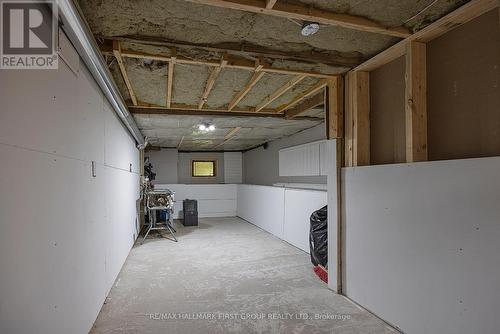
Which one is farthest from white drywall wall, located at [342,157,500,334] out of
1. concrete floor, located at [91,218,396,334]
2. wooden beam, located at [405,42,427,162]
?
concrete floor, located at [91,218,396,334]

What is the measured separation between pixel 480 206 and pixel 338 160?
135 centimetres

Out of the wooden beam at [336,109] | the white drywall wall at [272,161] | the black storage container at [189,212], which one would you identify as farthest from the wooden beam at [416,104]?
the black storage container at [189,212]

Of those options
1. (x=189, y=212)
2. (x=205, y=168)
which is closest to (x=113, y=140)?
(x=189, y=212)

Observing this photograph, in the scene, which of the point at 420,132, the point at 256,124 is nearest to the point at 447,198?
the point at 420,132

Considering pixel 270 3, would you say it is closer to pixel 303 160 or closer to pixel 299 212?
pixel 299 212

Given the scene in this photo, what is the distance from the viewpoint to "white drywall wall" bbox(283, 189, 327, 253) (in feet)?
13.6

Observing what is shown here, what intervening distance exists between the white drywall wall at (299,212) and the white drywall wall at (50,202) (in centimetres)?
280

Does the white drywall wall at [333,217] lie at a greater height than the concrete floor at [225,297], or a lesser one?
greater

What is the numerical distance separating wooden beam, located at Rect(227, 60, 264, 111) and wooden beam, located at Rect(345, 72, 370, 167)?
3.02 ft

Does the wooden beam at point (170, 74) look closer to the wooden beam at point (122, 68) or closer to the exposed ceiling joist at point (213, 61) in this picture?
the exposed ceiling joist at point (213, 61)

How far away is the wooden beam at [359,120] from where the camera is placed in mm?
2680

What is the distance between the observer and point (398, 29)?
2.01 meters

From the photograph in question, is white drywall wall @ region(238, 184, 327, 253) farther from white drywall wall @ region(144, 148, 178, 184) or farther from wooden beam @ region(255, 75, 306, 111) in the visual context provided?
white drywall wall @ region(144, 148, 178, 184)

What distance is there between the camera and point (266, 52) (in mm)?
2320
